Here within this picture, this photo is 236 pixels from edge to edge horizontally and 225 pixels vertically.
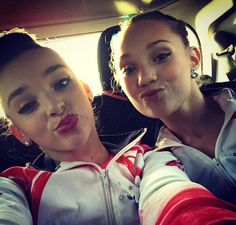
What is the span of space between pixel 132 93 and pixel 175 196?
55cm

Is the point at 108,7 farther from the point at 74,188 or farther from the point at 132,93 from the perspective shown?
the point at 74,188

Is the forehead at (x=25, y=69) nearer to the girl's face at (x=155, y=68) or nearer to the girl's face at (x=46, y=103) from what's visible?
the girl's face at (x=46, y=103)

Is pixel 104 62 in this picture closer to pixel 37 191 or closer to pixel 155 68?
pixel 155 68

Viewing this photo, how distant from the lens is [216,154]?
91 cm

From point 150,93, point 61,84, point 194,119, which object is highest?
point 61,84

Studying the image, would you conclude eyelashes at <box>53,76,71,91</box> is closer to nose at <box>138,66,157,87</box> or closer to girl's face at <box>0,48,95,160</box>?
girl's face at <box>0,48,95,160</box>

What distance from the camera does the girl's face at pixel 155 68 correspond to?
0.95 m

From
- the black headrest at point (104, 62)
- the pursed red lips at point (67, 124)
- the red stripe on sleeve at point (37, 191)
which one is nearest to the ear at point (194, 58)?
the black headrest at point (104, 62)

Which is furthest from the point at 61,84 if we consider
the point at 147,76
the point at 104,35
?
the point at 104,35

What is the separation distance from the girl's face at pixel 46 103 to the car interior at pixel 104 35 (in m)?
Answer: 0.34

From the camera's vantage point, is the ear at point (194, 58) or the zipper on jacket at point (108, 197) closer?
the zipper on jacket at point (108, 197)

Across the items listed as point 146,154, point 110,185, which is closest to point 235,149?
point 146,154

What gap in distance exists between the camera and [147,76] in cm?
94

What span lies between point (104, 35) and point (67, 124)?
0.74 metres
